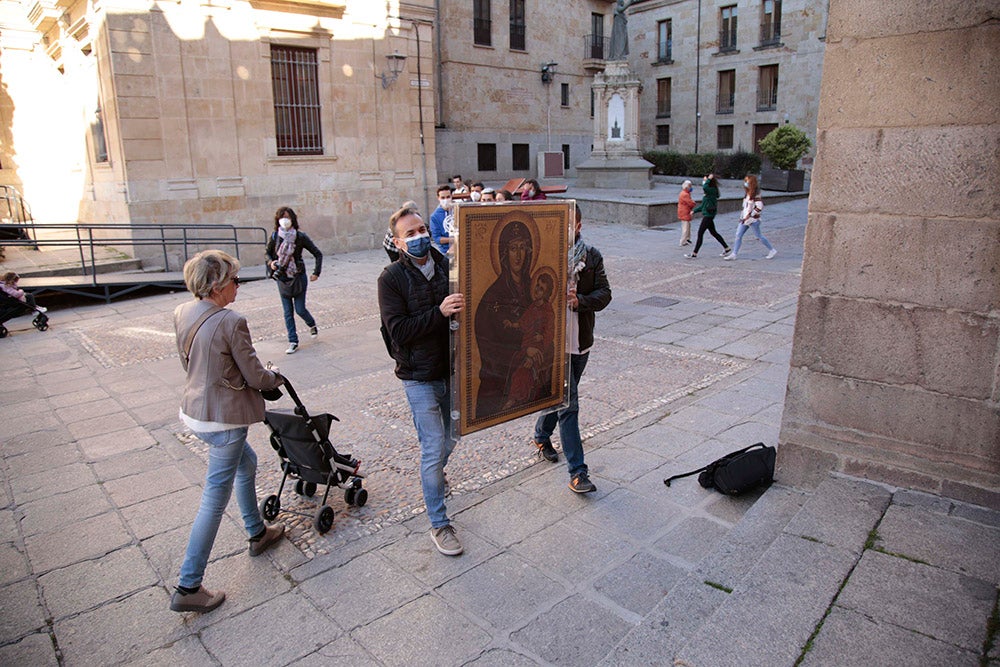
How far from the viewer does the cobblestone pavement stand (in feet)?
9.65

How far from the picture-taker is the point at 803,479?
4.02 metres

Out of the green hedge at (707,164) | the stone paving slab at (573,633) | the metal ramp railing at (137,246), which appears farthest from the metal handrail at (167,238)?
the green hedge at (707,164)

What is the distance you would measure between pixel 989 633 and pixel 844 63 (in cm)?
272

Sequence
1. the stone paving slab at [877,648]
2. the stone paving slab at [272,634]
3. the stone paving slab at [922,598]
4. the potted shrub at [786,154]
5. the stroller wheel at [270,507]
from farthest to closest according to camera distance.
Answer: the potted shrub at [786,154] → the stroller wheel at [270,507] → the stone paving slab at [272,634] → the stone paving slab at [922,598] → the stone paving slab at [877,648]

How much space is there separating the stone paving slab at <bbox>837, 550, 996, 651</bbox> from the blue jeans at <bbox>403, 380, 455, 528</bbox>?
1973mm

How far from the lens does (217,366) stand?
11.0 feet

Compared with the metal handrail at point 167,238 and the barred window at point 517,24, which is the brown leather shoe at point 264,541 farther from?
the barred window at point 517,24

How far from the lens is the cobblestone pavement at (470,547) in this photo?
9.65 feet

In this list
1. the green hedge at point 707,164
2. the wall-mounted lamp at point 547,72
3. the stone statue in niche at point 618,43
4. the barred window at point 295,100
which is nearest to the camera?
the barred window at point 295,100

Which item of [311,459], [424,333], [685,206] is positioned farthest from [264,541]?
[685,206]

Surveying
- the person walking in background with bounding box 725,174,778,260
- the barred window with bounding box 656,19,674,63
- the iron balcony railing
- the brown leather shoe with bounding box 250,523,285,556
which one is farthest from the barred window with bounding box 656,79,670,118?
the brown leather shoe with bounding box 250,523,285,556

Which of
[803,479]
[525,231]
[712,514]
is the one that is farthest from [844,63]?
[712,514]

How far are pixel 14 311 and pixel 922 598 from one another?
35.8ft

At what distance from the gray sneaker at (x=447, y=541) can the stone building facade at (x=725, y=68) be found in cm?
3094
